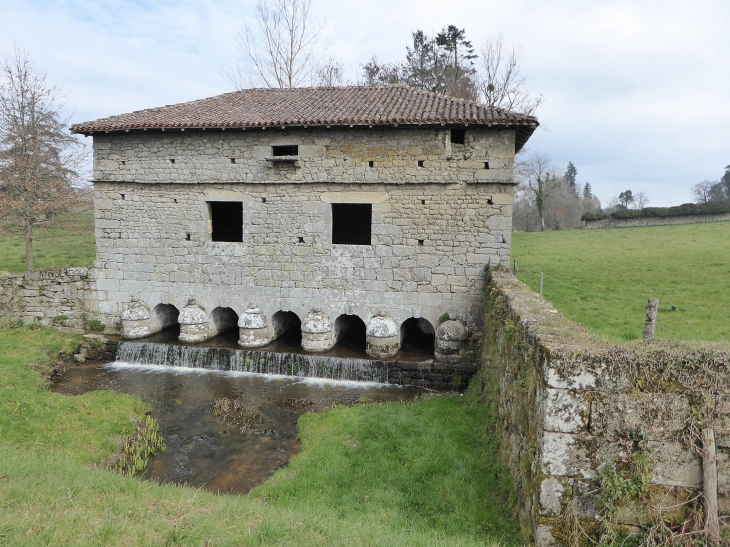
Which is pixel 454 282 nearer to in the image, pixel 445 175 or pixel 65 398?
pixel 445 175

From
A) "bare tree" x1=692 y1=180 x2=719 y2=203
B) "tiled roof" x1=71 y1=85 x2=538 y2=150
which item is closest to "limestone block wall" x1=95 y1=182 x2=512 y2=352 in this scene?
"tiled roof" x1=71 y1=85 x2=538 y2=150

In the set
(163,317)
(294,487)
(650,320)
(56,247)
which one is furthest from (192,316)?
(56,247)

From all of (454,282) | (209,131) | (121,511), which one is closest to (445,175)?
(454,282)

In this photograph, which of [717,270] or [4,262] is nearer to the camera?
[717,270]

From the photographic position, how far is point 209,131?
38.1ft

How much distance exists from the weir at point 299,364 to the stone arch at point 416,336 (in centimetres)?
127

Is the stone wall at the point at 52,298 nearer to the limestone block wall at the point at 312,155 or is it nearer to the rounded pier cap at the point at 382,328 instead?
the limestone block wall at the point at 312,155

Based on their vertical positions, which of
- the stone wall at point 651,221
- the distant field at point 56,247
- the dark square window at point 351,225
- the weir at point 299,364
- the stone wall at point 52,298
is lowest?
the weir at point 299,364

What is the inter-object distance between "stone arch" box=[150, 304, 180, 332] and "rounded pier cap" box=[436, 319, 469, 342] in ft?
26.1

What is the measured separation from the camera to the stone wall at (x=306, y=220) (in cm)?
1073

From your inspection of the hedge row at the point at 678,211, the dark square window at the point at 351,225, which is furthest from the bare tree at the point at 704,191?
the dark square window at the point at 351,225

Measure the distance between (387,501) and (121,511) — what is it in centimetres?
277

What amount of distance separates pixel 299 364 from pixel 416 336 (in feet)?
13.2

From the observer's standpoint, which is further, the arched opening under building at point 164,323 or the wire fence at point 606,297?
the arched opening under building at point 164,323
